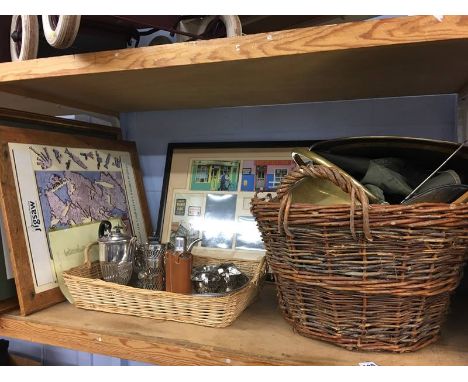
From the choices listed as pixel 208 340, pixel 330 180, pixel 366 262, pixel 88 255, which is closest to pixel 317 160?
pixel 330 180

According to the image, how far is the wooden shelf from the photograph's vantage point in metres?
0.65

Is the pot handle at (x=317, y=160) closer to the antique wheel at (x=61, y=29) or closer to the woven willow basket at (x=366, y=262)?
the woven willow basket at (x=366, y=262)

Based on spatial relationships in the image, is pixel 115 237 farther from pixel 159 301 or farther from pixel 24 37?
pixel 24 37

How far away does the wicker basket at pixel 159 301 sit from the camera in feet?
2.52

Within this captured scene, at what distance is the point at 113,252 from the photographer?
905 millimetres

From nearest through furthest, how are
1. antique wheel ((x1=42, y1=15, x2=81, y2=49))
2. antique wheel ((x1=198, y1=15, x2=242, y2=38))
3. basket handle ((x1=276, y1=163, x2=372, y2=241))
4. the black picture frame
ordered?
basket handle ((x1=276, y1=163, x2=372, y2=241))
antique wheel ((x1=42, y1=15, x2=81, y2=49))
antique wheel ((x1=198, y1=15, x2=242, y2=38))
the black picture frame

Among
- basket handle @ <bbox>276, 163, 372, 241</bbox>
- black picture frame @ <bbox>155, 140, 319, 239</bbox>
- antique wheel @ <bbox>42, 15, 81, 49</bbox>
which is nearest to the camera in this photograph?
basket handle @ <bbox>276, 163, 372, 241</bbox>

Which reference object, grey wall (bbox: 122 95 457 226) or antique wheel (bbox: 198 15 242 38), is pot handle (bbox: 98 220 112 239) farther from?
antique wheel (bbox: 198 15 242 38)

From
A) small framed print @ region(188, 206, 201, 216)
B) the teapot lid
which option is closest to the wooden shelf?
the teapot lid

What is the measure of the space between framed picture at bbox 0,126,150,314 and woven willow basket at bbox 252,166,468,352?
483 mm

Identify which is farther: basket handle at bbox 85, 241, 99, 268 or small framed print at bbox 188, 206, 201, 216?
small framed print at bbox 188, 206, 201, 216

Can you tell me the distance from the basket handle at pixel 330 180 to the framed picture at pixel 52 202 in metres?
0.53

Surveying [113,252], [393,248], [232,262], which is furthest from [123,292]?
[393,248]

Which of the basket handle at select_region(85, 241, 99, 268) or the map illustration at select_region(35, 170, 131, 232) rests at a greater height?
the map illustration at select_region(35, 170, 131, 232)
